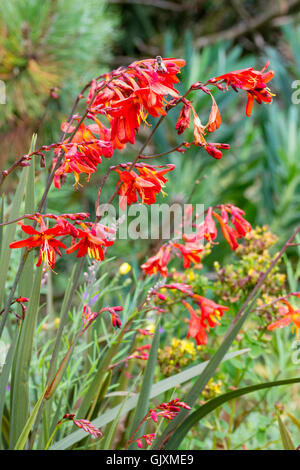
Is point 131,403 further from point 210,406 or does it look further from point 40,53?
point 40,53

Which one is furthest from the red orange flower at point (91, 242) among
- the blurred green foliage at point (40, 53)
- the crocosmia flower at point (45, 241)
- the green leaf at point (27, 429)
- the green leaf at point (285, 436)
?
the blurred green foliage at point (40, 53)

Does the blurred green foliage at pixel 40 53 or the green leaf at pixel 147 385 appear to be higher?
the blurred green foliage at pixel 40 53

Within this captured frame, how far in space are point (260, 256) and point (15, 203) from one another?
1.08 feet

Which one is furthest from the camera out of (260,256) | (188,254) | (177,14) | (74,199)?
(177,14)

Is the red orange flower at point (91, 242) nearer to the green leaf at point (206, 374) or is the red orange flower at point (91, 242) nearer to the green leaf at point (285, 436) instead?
the green leaf at point (206, 374)

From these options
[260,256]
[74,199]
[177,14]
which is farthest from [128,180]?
[177,14]

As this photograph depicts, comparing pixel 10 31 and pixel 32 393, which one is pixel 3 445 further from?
pixel 10 31

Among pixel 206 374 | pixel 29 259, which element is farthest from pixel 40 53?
pixel 206 374

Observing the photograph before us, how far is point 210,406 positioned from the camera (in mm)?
449

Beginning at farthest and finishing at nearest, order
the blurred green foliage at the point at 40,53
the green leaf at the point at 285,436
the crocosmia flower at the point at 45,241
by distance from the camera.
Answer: the blurred green foliage at the point at 40,53
the green leaf at the point at 285,436
the crocosmia flower at the point at 45,241

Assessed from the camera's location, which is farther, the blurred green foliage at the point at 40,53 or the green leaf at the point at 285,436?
the blurred green foliage at the point at 40,53

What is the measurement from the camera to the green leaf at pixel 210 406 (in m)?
0.42

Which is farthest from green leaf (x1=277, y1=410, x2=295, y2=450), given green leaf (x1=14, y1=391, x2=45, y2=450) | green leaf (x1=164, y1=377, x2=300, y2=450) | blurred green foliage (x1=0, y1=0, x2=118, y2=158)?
blurred green foliage (x1=0, y1=0, x2=118, y2=158)

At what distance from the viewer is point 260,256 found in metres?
0.67
